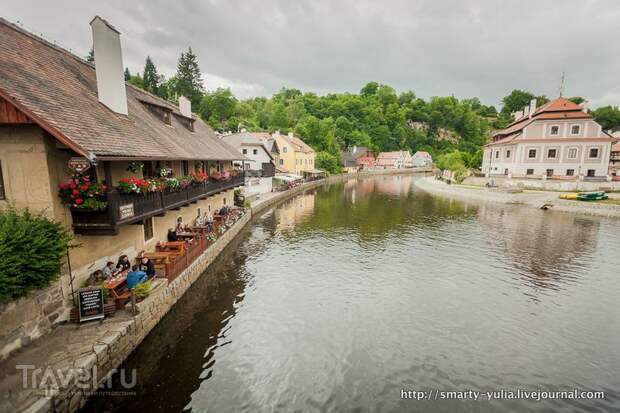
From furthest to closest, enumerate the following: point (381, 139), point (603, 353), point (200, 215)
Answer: point (381, 139) < point (200, 215) < point (603, 353)

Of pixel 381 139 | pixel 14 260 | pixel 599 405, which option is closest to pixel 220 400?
pixel 14 260

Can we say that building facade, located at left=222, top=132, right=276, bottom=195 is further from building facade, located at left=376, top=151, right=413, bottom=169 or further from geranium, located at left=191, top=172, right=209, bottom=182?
building facade, located at left=376, top=151, right=413, bottom=169

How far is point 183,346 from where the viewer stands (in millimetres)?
10695

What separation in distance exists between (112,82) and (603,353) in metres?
22.6

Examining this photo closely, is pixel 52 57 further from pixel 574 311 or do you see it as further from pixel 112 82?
pixel 574 311

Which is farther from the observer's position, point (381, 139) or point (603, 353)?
point (381, 139)

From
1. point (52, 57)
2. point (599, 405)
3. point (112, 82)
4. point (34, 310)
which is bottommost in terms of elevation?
point (599, 405)

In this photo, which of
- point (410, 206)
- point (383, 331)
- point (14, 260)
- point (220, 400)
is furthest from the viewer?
point (410, 206)

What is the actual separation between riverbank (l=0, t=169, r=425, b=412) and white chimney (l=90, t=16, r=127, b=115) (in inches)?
348

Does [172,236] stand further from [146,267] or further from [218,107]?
[218,107]

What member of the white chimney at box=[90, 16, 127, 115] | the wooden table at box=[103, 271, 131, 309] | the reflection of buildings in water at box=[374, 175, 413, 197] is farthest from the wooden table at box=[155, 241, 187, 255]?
the reflection of buildings in water at box=[374, 175, 413, 197]

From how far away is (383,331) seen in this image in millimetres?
12016

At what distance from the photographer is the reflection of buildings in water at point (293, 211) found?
103 feet

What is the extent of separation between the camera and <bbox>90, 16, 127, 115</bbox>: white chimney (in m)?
12.5
